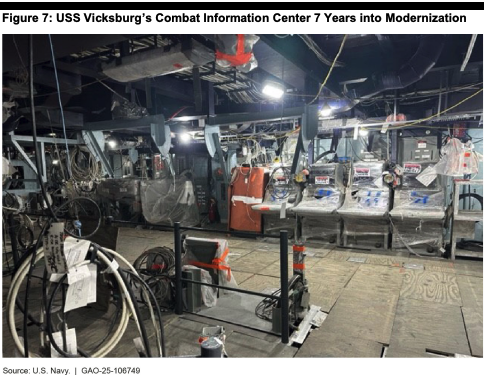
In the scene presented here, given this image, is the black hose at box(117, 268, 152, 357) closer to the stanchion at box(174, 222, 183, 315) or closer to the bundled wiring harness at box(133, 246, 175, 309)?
the stanchion at box(174, 222, 183, 315)

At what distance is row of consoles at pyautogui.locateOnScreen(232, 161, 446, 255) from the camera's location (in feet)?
20.1

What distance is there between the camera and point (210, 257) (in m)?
4.05

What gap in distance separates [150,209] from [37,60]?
18.9ft

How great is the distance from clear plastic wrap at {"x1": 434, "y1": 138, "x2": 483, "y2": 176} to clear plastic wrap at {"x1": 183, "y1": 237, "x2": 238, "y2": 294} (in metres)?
5.03

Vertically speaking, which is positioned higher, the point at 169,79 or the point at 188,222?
the point at 169,79

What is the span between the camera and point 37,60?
3533mm

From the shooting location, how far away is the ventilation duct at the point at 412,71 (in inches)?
156

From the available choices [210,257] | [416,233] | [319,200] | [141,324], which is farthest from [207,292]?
[416,233]

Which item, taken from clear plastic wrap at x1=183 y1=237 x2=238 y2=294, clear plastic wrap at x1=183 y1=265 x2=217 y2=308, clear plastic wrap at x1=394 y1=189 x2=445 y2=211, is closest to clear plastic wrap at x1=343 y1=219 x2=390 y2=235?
clear plastic wrap at x1=394 y1=189 x2=445 y2=211

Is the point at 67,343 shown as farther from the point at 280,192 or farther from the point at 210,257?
the point at 280,192
